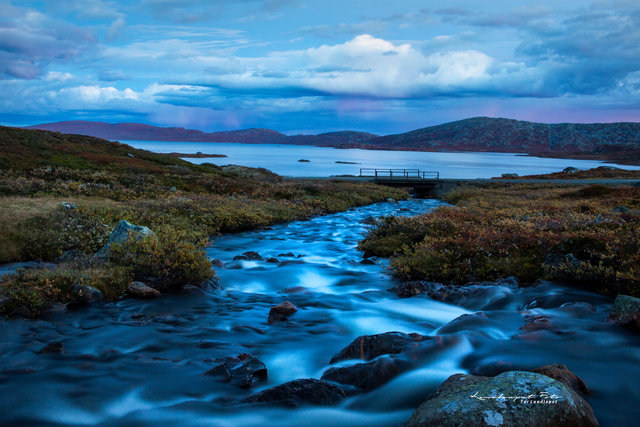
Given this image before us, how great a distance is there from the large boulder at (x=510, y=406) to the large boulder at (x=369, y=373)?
4.48ft

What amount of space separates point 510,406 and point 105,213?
18257 mm

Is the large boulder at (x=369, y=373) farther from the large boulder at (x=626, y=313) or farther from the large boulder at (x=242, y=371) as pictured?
the large boulder at (x=626, y=313)

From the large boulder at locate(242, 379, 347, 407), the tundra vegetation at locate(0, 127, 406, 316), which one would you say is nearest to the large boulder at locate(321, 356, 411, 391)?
the large boulder at locate(242, 379, 347, 407)

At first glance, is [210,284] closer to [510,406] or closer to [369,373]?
[369,373]

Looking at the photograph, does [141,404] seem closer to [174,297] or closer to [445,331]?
[174,297]

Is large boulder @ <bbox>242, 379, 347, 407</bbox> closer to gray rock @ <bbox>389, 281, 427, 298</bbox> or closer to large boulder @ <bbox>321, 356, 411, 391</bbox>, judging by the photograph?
large boulder @ <bbox>321, 356, 411, 391</bbox>

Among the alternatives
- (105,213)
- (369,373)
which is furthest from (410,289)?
(105,213)

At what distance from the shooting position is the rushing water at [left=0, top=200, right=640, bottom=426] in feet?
19.0

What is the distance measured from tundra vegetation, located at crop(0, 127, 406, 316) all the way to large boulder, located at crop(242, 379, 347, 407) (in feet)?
19.1

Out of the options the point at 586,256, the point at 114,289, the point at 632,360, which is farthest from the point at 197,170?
the point at 632,360

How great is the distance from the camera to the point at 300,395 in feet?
19.8

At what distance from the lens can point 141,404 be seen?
19.8 feet

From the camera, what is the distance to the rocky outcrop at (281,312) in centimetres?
948

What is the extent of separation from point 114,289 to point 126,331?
2351mm
